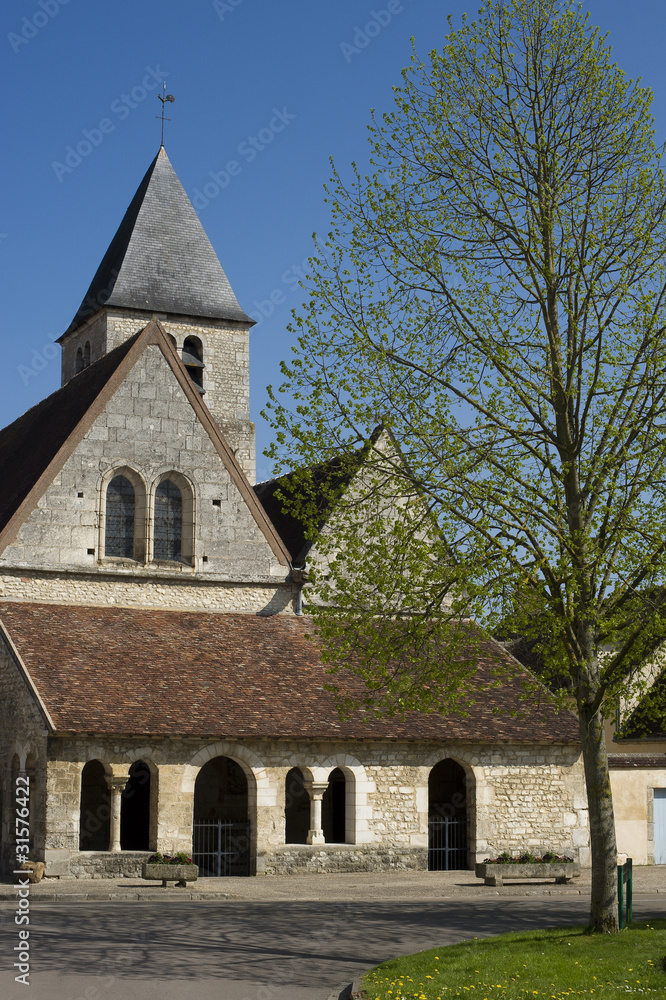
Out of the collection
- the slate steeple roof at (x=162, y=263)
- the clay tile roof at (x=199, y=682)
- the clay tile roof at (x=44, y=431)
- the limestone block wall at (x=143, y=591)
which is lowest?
the clay tile roof at (x=199, y=682)

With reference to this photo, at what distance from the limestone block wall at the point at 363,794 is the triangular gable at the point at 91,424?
523cm

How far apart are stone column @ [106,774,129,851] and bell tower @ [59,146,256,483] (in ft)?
A: 62.4

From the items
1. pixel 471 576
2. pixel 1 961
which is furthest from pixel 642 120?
pixel 1 961

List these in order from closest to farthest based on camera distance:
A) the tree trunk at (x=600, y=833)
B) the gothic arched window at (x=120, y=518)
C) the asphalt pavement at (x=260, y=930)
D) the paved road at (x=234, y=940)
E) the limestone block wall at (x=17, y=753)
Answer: the paved road at (x=234, y=940), the asphalt pavement at (x=260, y=930), the tree trunk at (x=600, y=833), the limestone block wall at (x=17, y=753), the gothic arched window at (x=120, y=518)

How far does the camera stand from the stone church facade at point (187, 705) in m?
21.5

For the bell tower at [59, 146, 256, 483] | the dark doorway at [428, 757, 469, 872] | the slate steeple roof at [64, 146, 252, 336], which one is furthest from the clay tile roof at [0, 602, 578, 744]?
the slate steeple roof at [64, 146, 252, 336]

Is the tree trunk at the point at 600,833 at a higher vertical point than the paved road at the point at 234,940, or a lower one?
higher

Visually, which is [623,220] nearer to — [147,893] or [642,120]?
[642,120]

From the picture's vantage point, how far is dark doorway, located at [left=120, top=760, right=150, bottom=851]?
2419cm

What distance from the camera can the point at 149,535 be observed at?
25578 mm

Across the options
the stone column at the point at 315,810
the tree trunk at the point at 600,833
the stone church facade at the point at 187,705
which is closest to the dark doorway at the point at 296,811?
the stone church facade at the point at 187,705

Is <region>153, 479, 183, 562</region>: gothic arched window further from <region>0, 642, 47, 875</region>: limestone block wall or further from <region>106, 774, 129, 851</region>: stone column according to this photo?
<region>106, 774, 129, 851</region>: stone column

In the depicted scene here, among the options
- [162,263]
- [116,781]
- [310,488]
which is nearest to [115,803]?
[116,781]

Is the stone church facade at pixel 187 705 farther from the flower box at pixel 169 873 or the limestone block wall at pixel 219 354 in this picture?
the limestone block wall at pixel 219 354
